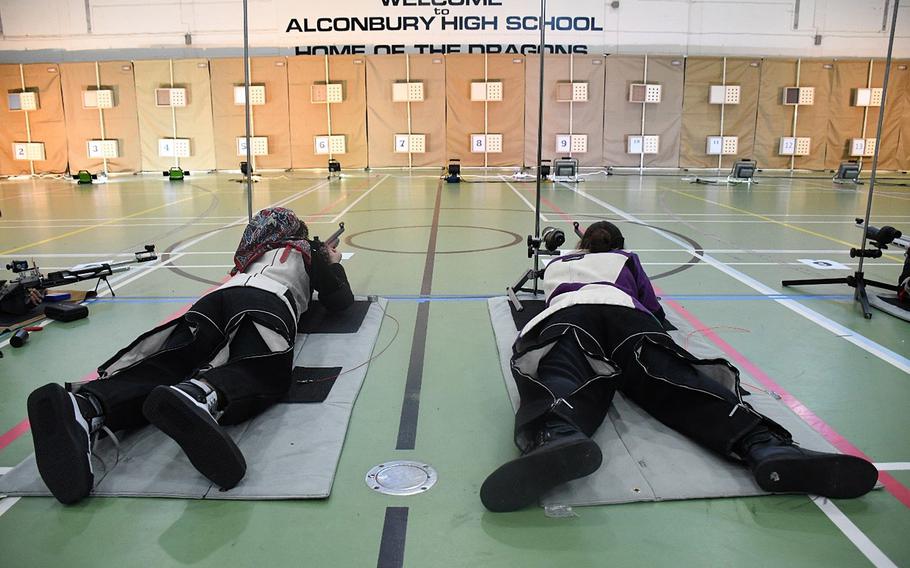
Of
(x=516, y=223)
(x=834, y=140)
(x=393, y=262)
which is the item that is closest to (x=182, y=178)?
(x=516, y=223)

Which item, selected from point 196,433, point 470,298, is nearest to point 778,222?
point 470,298

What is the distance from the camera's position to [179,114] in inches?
742

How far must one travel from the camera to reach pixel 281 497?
233cm

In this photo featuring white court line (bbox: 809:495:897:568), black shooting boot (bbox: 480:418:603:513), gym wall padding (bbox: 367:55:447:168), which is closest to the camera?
white court line (bbox: 809:495:897:568)

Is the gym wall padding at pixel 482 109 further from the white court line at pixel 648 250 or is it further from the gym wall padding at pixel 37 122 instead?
the white court line at pixel 648 250

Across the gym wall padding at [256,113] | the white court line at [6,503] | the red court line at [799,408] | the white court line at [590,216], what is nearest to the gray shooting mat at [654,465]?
the red court line at [799,408]

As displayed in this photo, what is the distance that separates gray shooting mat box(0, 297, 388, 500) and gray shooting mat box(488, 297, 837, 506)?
2.64 feet

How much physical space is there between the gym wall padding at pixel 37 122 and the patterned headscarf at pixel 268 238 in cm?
1870

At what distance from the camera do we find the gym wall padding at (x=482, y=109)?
18.6 meters

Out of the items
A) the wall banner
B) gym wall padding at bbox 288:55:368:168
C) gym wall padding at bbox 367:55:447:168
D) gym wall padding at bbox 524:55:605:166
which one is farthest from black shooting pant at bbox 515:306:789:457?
gym wall padding at bbox 288:55:368:168

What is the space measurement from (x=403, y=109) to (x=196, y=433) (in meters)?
17.7

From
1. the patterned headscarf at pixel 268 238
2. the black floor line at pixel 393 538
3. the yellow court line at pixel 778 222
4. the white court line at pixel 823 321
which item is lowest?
the black floor line at pixel 393 538

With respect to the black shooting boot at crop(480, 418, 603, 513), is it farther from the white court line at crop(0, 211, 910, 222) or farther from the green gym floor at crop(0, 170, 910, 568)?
the white court line at crop(0, 211, 910, 222)

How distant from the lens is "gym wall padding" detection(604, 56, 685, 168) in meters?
18.3
